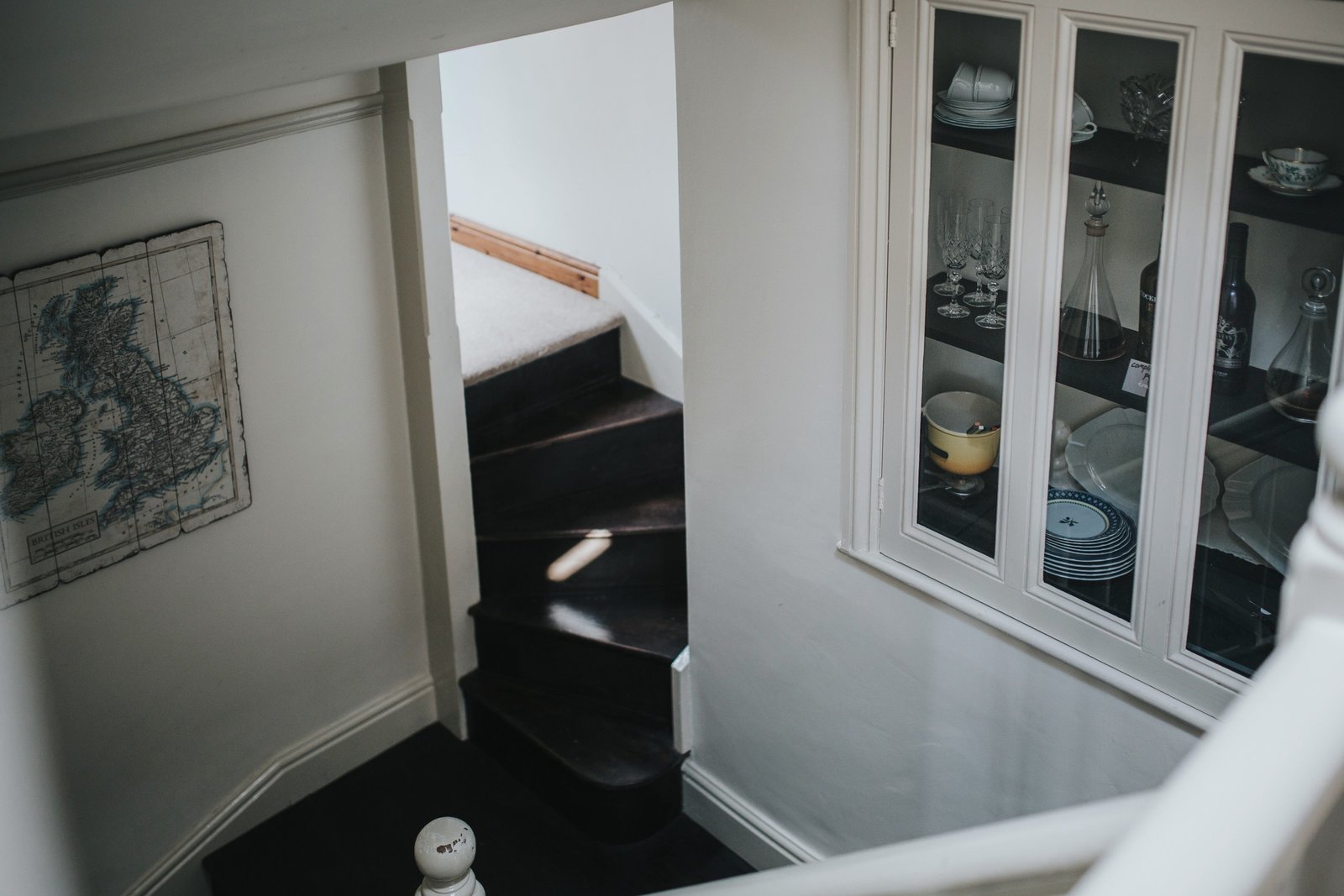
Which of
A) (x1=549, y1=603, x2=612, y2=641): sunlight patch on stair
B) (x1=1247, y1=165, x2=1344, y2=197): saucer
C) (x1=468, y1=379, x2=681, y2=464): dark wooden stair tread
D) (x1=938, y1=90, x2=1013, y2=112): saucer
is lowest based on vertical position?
(x1=549, y1=603, x2=612, y2=641): sunlight patch on stair

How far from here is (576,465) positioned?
3.59m

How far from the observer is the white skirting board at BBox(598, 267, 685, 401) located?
3693 millimetres

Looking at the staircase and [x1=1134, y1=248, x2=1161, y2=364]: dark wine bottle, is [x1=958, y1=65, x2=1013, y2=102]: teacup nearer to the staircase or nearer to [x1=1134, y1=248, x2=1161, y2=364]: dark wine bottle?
[x1=1134, y1=248, x2=1161, y2=364]: dark wine bottle

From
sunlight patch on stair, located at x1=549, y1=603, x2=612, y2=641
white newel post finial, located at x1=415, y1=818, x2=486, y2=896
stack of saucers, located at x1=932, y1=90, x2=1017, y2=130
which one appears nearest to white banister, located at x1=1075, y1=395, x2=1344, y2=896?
stack of saucers, located at x1=932, y1=90, x2=1017, y2=130

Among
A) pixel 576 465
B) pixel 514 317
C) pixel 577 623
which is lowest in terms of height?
pixel 577 623

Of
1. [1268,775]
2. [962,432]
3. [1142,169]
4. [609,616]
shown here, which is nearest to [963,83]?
[1142,169]

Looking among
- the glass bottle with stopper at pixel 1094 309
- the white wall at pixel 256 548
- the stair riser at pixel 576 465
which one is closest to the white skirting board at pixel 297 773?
the white wall at pixel 256 548

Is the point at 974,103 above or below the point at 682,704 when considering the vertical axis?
above

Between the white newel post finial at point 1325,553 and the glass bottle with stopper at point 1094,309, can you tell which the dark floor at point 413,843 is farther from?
the white newel post finial at point 1325,553

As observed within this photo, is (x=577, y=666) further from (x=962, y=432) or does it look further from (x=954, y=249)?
(x=954, y=249)

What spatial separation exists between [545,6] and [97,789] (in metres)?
2.02

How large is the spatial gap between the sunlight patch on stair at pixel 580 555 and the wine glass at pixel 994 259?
1627 millimetres

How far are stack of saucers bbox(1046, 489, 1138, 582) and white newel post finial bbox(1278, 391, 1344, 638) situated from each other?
4.36ft

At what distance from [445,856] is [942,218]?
1.29m
